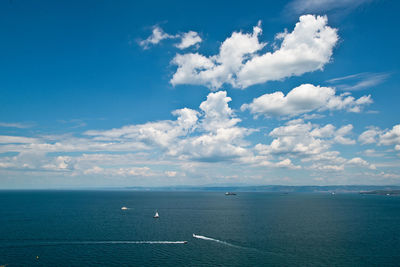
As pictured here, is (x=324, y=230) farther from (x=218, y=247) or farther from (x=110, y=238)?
(x=110, y=238)

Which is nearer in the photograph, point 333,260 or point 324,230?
point 333,260

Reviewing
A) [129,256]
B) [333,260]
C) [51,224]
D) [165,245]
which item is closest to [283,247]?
[333,260]

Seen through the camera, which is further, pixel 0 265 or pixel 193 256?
pixel 193 256

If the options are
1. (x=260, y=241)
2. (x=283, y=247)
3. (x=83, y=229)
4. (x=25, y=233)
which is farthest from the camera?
(x=83, y=229)

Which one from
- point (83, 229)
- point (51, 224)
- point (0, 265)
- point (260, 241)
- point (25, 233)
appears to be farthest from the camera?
point (51, 224)

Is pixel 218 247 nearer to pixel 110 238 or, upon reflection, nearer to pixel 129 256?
pixel 129 256

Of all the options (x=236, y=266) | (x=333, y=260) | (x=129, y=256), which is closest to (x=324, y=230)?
(x=333, y=260)

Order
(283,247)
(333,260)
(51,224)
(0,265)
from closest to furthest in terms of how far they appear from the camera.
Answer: (0,265) < (333,260) < (283,247) < (51,224)

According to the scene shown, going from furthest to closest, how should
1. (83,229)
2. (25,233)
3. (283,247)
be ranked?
1. (83,229)
2. (25,233)
3. (283,247)
